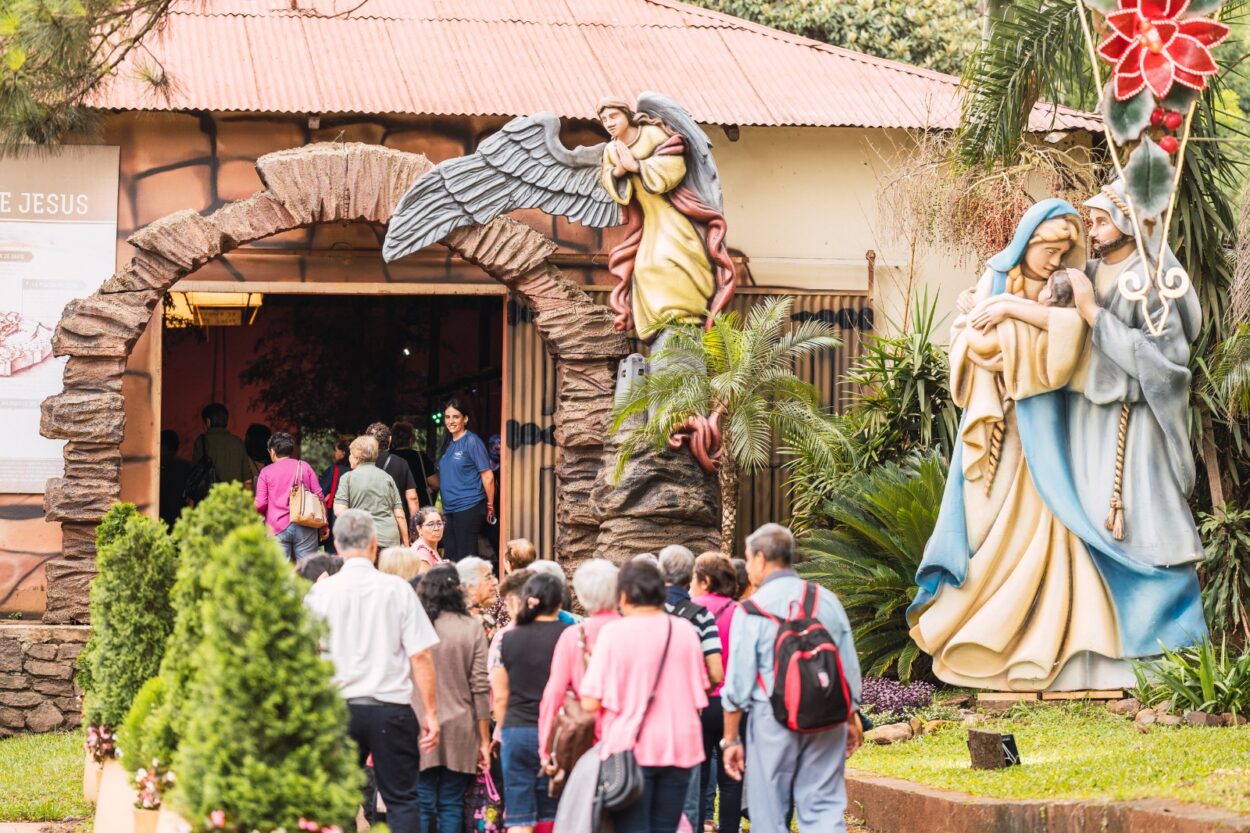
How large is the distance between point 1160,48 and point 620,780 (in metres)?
5.73

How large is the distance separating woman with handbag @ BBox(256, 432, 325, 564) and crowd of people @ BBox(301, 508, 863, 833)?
4739mm

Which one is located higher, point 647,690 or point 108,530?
point 108,530

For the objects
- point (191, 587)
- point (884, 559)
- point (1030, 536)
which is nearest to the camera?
point (191, 587)

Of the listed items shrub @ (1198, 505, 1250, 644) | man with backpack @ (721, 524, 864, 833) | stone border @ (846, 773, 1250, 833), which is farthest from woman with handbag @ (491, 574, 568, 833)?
shrub @ (1198, 505, 1250, 644)

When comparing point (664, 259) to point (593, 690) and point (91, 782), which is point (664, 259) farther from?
point (593, 690)

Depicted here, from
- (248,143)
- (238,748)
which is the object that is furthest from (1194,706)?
(248,143)

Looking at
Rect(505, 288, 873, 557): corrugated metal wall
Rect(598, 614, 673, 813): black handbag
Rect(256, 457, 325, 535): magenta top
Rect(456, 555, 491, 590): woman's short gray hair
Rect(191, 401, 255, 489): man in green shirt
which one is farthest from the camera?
Rect(191, 401, 255, 489): man in green shirt

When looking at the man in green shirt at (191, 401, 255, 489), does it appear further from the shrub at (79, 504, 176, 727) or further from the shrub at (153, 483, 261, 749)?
the shrub at (153, 483, 261, 749)

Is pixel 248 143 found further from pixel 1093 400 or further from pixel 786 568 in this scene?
pixel 786 568

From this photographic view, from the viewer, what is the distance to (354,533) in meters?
7.04

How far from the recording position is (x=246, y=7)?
1582 centimetres

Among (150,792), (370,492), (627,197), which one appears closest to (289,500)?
(370,492)

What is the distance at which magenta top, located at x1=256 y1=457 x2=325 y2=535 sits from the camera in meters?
12.4

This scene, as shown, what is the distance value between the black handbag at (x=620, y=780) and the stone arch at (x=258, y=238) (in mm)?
6911
